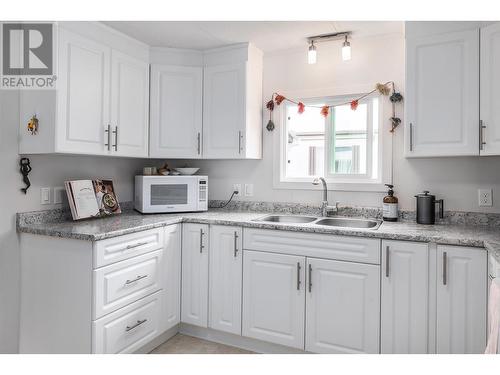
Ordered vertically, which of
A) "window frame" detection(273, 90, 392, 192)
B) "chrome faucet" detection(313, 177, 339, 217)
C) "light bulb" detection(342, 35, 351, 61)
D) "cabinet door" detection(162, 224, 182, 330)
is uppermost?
"light bulb" detection(342, 35, 351, 61)

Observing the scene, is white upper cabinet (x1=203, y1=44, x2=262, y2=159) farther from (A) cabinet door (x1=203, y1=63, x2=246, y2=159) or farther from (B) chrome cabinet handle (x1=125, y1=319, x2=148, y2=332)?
(B) chrome cabinet handle (x1=125, y1=319, x2=148, y2=332)

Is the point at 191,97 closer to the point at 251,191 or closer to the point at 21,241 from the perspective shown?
the point at 251,191

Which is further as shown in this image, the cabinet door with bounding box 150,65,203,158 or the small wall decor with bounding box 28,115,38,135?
the cabinet door with bounding box 150,65,203,158

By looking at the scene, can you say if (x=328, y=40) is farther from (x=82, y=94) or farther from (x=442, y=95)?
(x=82, y=94)

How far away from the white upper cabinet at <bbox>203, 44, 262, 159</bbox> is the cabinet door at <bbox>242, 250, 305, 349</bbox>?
0.89 meters

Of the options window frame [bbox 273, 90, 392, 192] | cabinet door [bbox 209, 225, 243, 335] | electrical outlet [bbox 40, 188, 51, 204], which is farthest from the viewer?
window frame [bbox 273, 90, 392, 192]

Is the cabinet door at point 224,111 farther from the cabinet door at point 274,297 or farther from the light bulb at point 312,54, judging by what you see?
the cabinet door at point 274,297

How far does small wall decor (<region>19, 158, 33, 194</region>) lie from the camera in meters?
2.15

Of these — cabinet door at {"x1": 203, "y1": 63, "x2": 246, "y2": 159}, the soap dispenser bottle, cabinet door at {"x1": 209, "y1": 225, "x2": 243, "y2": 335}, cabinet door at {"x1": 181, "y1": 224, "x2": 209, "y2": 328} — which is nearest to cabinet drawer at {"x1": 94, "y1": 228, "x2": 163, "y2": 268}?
cabinet door at {"x1": 181, "y1": 224, "x2": 209, "y2": 328}

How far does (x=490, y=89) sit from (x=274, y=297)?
1771 mm

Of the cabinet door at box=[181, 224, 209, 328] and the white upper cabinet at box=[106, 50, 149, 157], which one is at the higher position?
the white upper cabinet at box=[106, 50, 149, 157]

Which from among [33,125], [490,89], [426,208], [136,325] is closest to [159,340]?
[136,325]

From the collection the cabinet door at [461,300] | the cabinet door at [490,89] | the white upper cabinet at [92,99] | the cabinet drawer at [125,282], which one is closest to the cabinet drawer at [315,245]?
the cabinet door at [461,300]

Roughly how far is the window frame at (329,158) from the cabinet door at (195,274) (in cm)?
82
